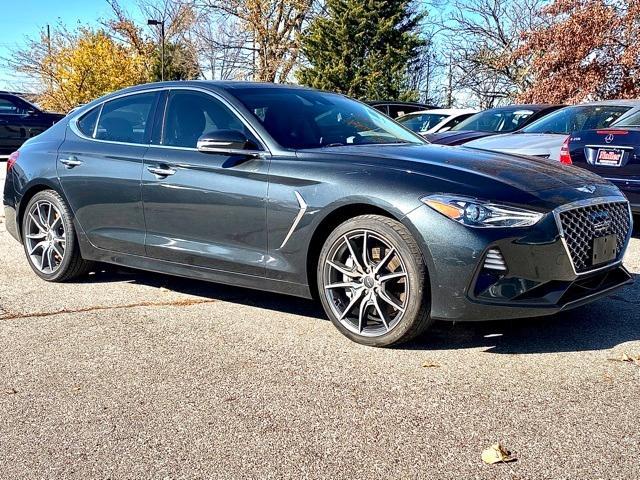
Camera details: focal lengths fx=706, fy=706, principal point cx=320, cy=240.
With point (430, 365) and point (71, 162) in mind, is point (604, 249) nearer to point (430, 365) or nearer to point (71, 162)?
point (430, 365)

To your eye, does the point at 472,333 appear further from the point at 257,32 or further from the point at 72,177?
the point at 257,32

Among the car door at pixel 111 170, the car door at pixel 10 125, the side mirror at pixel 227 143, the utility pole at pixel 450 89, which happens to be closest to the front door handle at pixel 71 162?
the car door at pixel 111 170

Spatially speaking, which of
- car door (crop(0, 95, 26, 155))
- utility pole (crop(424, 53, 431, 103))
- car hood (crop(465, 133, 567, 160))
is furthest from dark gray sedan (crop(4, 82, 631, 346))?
utility pole (crop(424, 53, 431, 103))

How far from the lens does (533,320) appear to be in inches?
175

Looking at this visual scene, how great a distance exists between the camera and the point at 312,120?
4797 mm

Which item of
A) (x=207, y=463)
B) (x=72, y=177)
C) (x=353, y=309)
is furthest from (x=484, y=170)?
(x=72, y=177)

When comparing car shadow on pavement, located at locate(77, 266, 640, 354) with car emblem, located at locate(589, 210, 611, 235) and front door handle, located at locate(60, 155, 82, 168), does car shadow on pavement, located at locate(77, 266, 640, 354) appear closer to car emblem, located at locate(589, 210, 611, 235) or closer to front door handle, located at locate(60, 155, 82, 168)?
car emblem, located at locate(589, 210, 611, 235)

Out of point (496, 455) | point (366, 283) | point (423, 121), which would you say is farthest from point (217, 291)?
point (423, 121)

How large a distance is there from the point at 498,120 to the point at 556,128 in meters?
2.38

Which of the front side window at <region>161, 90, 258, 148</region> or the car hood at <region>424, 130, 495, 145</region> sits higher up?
the front side window at <region>161, 90, 258, 148</region>

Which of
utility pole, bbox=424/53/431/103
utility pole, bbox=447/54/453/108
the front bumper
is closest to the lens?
the front bumper

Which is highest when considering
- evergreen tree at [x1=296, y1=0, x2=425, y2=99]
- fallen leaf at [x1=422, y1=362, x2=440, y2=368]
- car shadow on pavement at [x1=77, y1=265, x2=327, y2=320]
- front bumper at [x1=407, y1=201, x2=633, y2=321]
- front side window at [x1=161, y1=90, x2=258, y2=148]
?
evergreen tree at [x1=296, y1=0, x2=425, y2=99]

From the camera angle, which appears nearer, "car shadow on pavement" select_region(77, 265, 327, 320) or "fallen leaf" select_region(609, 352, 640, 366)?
"fallen leaf" select_region(609, 352, 640, 366)

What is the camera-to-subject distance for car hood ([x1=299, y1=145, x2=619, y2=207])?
3.72 meters
